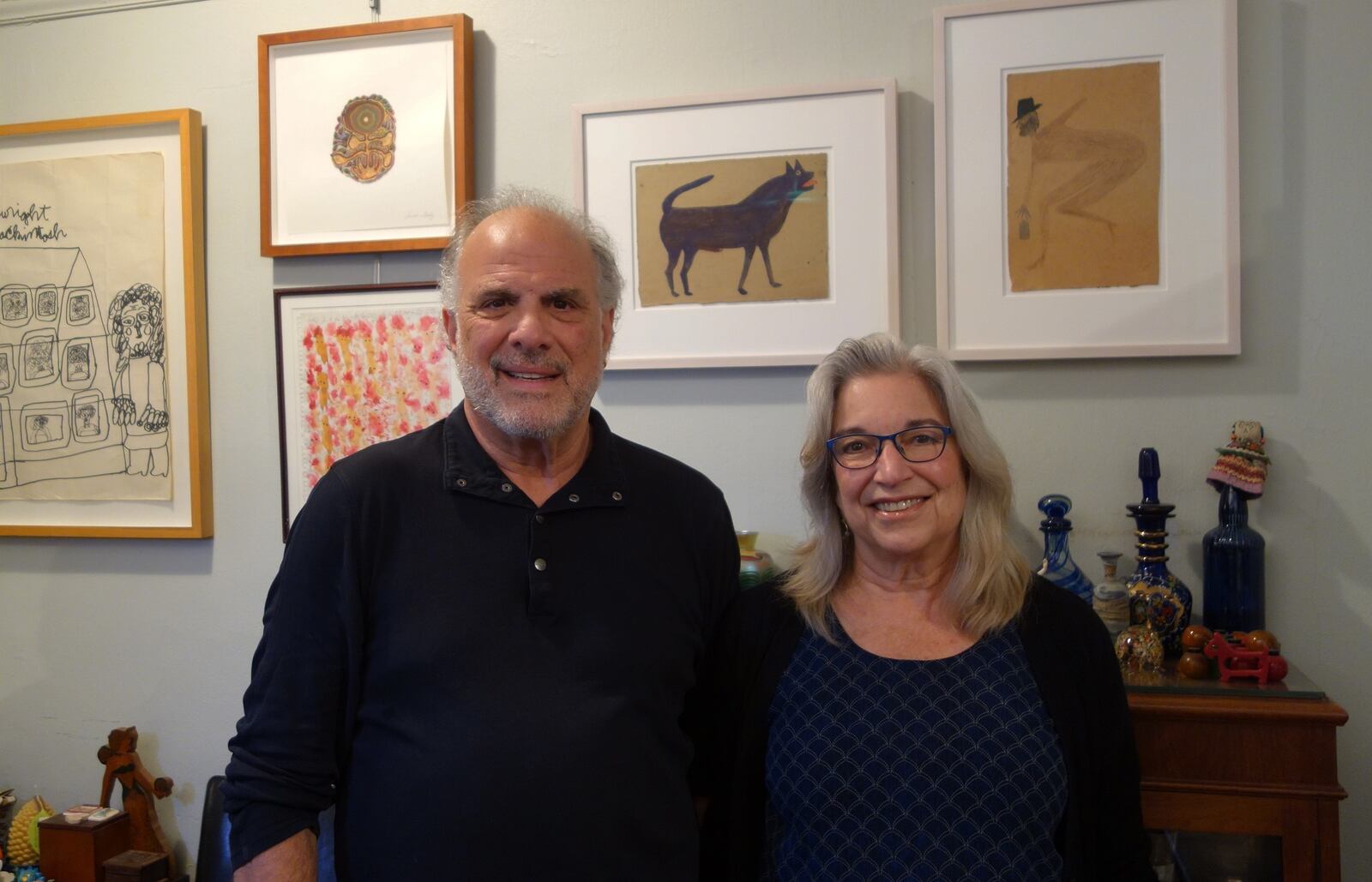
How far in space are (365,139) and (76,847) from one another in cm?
175

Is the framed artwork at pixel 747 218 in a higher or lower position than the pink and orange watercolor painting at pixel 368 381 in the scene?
higher

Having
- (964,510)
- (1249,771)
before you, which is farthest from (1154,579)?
(964,510)

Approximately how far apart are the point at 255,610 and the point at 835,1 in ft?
6.34

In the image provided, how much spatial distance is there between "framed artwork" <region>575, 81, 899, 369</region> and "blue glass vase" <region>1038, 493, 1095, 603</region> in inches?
18.7

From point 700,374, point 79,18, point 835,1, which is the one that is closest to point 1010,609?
point 700,374

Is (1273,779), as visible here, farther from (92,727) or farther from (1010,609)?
(92,727)

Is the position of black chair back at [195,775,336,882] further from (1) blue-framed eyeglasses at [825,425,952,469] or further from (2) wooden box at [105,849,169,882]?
(1) blue-framed eyeglasses at [825,425,952,469]

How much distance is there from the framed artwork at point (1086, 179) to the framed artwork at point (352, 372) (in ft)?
3.77

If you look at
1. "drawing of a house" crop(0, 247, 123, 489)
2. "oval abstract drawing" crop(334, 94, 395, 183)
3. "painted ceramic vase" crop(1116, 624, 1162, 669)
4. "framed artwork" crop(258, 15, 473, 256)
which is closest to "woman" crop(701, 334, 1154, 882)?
"painted ceramic vase" crop(1116, 624, 1162, 669)

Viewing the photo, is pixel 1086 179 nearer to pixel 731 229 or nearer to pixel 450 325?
pixel 731 229

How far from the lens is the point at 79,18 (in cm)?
244

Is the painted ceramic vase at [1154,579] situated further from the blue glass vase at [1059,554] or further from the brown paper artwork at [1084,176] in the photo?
the brown paper artwork at [1084,176]

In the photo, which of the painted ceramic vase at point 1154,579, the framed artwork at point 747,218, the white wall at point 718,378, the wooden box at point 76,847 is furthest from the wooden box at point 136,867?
the painted ceramic vase at point 1154,579

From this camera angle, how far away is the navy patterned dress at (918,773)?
4.39ft
